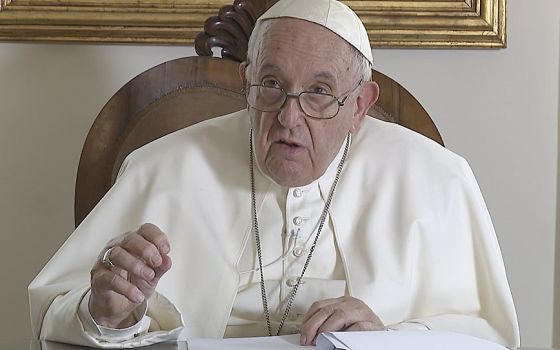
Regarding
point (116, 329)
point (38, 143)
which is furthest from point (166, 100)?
point (116, 329)

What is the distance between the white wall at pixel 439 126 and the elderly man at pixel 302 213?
2.15 feet

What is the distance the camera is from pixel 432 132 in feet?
9.19

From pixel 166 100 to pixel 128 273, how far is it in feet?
3.49

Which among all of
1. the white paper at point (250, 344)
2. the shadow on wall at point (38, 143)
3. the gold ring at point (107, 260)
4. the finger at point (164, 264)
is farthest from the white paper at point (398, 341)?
the shadow on wall at point (38, 143)

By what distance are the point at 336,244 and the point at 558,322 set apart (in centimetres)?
112

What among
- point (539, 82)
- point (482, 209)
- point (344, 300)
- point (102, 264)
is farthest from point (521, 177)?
point (102, 264)

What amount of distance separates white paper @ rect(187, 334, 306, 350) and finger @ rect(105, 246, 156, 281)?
0.50 ft

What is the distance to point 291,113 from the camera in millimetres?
2160

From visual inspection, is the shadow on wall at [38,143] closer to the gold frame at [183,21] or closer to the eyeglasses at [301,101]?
the gold frame at [183,21]

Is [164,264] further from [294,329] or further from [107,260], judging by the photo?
[294,329]

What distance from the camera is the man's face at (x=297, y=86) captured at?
219 cm

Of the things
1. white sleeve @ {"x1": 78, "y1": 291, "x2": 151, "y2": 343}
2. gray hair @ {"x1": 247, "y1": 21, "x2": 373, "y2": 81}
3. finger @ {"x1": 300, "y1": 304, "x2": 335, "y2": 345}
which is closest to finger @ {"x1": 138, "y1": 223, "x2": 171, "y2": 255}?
white sleeve @ {"x1": 78, "y1": 291, "x2": 151, "y2": 343}

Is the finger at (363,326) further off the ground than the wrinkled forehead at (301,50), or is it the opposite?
the wrinkled forehead at (301,50)

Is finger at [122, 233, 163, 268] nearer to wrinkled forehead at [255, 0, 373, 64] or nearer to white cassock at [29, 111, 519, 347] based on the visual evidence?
white cassock at [29, 111, 519, 347]
